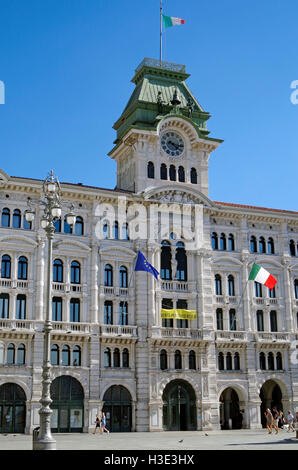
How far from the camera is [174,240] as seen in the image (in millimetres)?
54906

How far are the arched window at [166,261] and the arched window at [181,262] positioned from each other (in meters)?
0.70

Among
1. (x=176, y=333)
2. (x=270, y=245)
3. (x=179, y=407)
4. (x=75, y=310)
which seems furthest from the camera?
(x=270, y=245)

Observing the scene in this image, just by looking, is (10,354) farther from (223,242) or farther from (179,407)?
(223,242)

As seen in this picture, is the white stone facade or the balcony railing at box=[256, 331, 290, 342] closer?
the white stone facade

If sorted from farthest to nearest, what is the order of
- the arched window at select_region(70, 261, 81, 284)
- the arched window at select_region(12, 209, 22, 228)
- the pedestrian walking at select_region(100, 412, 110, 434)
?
the arched window at select_region(70, 261, 81, 284), the arched window at select_region(12, 209, 22, 228), the pedestrian walking at select_region(100, 412, 110, 434)

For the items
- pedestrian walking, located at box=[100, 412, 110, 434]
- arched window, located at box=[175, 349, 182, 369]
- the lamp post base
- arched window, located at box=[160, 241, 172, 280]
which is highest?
arched window, located at box=[160, 241, 172, 280]

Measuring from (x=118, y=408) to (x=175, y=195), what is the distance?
18.0m

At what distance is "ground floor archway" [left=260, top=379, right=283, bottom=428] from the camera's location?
188 feet

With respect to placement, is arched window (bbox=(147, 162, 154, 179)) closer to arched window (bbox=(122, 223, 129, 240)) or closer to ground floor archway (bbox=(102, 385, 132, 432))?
arched window (bbox=(122, 223, 129, 240))

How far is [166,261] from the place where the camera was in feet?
179

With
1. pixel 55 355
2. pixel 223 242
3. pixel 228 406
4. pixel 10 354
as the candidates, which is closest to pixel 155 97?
pixel 223 242

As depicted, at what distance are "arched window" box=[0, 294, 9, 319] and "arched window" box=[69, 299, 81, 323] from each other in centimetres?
489

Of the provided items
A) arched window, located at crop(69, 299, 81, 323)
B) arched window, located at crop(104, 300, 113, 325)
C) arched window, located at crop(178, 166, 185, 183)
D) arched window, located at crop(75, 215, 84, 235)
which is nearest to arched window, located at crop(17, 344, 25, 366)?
arched window, located at crop(69, 299, 81, 323)

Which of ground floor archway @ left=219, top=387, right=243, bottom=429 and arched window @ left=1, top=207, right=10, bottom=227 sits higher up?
arched window @ left=1, top=207, right=10, bottom=227
